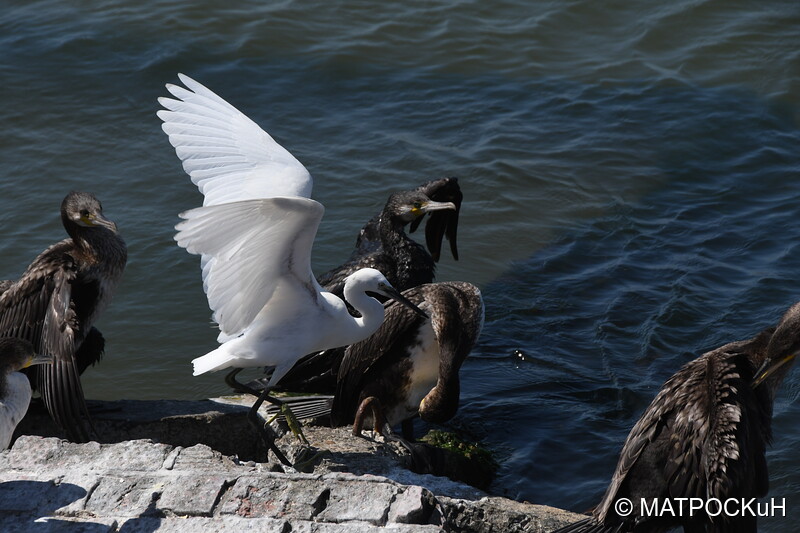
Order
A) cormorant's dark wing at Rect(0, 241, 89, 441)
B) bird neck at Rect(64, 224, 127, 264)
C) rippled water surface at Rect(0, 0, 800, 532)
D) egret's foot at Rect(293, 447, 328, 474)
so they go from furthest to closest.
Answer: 1. rippled water surface at Rect(0, 0, 800, 532)
2. bird neck at Rect(64, 224, 127, 264)
3. cormorant's dark wing at Rect(0, 241, 89, 441)
4. egret's foot at Rect(293, 447, 328, 474)

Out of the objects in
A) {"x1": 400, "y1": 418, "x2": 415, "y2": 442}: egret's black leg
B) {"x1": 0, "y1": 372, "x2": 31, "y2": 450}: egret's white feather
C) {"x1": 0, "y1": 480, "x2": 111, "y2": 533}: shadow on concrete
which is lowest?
{"x1": 400, "y1": 418, "x2": 415, "y2": 442}: egret's black leg

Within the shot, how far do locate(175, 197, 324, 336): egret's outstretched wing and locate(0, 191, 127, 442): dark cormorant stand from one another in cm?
82

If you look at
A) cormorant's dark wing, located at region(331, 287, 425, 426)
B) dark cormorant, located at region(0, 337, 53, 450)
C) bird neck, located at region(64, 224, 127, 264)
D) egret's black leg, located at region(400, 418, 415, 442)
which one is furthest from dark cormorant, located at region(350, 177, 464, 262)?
dark cormorant, located at region(0, 337, 53, 450)

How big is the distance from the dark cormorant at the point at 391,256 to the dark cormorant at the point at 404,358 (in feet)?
1.61

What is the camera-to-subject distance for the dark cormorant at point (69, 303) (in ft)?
18.0

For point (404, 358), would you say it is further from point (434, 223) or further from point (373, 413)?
point (434, 223)

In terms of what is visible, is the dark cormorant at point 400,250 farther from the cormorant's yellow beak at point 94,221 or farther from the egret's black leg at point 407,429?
the cormorant's yellow beak at point 94,221

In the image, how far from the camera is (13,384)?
190 inches

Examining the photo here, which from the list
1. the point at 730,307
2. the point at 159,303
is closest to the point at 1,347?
the point at 159,303

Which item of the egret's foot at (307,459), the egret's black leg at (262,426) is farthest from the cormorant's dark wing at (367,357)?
the egret's foot at (307,459)

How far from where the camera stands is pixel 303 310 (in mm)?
5492

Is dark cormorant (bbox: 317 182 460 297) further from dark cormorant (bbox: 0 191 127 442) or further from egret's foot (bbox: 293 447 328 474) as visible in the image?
egret's foot (bbox: 293 447 328 474)

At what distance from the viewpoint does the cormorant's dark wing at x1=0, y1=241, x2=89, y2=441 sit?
5.48 metres

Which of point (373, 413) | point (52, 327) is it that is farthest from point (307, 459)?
point (52, 327)
